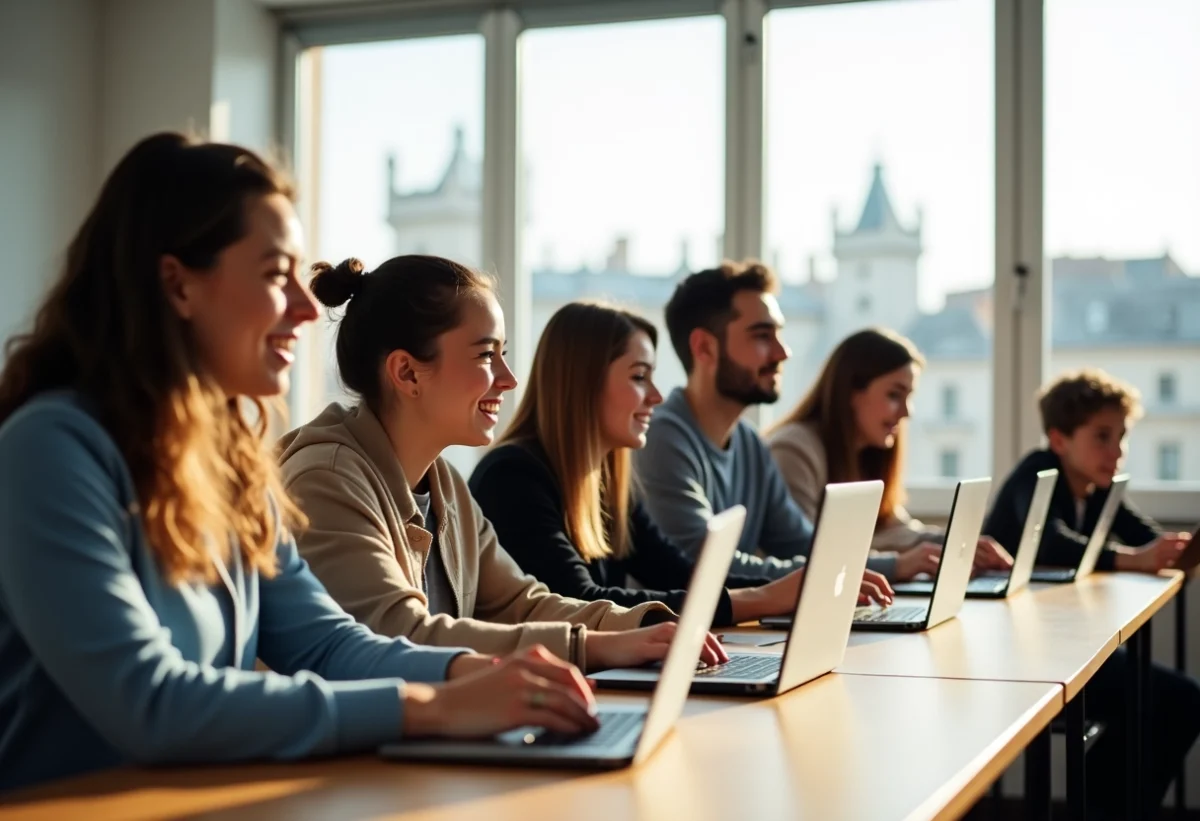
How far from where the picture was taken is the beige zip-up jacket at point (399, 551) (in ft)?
5.77

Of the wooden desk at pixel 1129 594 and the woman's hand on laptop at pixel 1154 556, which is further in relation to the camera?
the woman's hand on laptop at pixel 1154 556

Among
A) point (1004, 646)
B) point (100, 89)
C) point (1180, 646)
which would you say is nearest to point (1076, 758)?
point (1004, 646)

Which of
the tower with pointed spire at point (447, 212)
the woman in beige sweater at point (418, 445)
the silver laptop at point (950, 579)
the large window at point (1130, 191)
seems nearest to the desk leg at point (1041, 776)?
the woman in beige sweater at point (418, 445)

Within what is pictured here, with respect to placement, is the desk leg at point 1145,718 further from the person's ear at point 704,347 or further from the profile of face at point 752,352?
the person's ear at point 704,347

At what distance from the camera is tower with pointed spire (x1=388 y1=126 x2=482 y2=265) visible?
506 centimetres

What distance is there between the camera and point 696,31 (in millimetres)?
4801

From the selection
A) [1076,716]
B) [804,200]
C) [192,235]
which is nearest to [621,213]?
[804,200]

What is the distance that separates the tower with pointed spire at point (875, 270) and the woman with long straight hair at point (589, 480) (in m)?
1.88

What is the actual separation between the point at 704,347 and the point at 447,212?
1.75 m

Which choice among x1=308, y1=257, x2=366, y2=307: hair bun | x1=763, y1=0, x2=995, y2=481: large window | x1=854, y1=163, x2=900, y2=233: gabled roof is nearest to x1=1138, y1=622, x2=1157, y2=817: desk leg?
x1=763, y1=0, x2=995, y2=481: large window

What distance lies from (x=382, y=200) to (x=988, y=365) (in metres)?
2.20

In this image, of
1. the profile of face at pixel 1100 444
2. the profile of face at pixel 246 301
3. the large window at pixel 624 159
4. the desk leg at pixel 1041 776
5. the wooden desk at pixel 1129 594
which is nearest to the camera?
the profile of face at pixel 246 301

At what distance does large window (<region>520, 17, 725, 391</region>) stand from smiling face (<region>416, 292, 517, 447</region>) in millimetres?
2693

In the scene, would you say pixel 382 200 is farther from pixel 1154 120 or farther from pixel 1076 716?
pixel 1076 716
